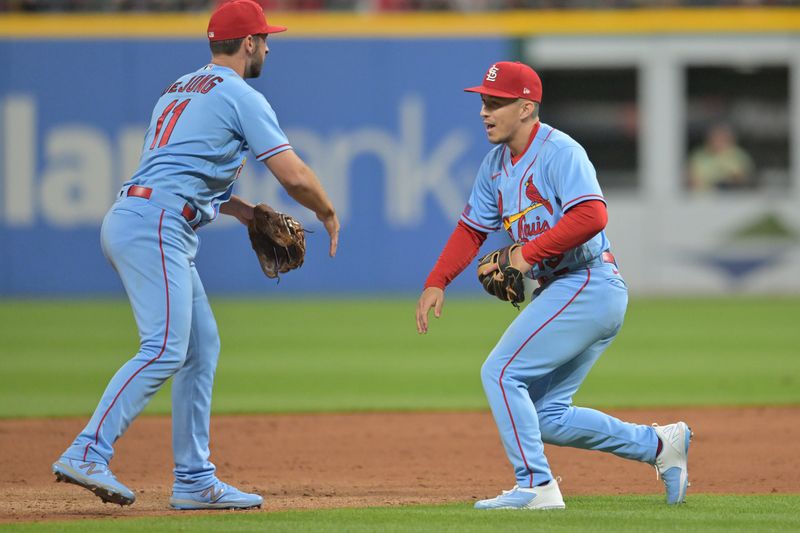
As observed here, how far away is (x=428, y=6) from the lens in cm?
1794

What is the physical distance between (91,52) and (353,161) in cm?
374

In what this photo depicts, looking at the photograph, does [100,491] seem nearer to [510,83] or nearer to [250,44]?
[250,44]

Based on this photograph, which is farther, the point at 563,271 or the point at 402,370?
the point at 402,370

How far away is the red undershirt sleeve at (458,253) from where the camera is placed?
5723mm

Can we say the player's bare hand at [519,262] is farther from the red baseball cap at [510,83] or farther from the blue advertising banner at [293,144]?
the blue advertising banner at [293,144]

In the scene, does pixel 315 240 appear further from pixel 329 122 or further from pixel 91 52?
pixel 91 52

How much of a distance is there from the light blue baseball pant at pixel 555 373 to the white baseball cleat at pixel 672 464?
0.16 feet

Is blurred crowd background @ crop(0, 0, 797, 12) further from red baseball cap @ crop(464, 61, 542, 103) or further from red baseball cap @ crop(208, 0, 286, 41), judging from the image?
red baseball cap @ crop(464, 61, 542, 103)

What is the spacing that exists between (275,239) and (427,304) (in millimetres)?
812

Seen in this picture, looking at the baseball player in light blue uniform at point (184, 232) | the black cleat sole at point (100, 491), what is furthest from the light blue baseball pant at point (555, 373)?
the black cleat sole at point (100, 491)

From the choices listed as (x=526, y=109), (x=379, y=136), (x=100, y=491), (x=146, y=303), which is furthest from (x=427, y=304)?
(x=379, y=136)

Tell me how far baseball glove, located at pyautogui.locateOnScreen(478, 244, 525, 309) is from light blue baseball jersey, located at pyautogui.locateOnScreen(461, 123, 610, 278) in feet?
0.49

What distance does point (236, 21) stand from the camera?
551 cm

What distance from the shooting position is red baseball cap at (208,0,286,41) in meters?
5.50
